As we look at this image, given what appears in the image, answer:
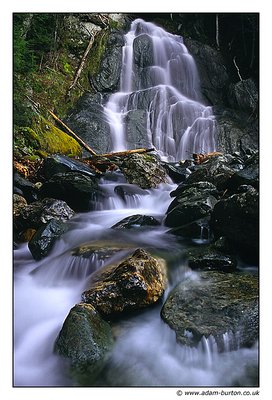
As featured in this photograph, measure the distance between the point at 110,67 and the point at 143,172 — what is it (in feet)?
27.1

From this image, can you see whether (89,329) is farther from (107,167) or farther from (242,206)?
(107,167)

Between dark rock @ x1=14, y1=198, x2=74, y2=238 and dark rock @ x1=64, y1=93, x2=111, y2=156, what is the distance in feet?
14.8

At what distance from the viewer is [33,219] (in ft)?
16.3

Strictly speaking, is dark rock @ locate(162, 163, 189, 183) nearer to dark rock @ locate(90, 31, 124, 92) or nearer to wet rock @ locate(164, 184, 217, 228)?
wet rock @ locate(164, 184, 217, 228)

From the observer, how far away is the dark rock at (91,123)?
34.9 feet

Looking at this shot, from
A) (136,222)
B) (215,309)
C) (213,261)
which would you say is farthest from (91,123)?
(215,309)

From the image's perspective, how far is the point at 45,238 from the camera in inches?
172

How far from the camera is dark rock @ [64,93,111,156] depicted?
34.9ft

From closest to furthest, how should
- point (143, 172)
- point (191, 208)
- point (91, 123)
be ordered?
point (191, 208)
point (143, 172)
point (91, 123)

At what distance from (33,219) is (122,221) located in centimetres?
136

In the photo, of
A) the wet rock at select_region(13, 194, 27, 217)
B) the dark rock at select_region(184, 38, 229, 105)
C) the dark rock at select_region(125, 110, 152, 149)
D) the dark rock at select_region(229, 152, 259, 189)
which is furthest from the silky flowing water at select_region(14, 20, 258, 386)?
the dark rock at select_region(184, 38, 229, 105)

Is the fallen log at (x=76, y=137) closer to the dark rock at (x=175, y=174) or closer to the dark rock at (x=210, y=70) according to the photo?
the dark rock at (x=175, y=174)

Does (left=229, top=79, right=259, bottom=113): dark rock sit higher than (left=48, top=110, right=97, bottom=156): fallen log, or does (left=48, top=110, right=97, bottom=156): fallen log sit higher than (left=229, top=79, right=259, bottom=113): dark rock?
(left=229, top=79, right=259, bottom=113): dark rock

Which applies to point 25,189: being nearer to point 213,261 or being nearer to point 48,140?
point 48,140
